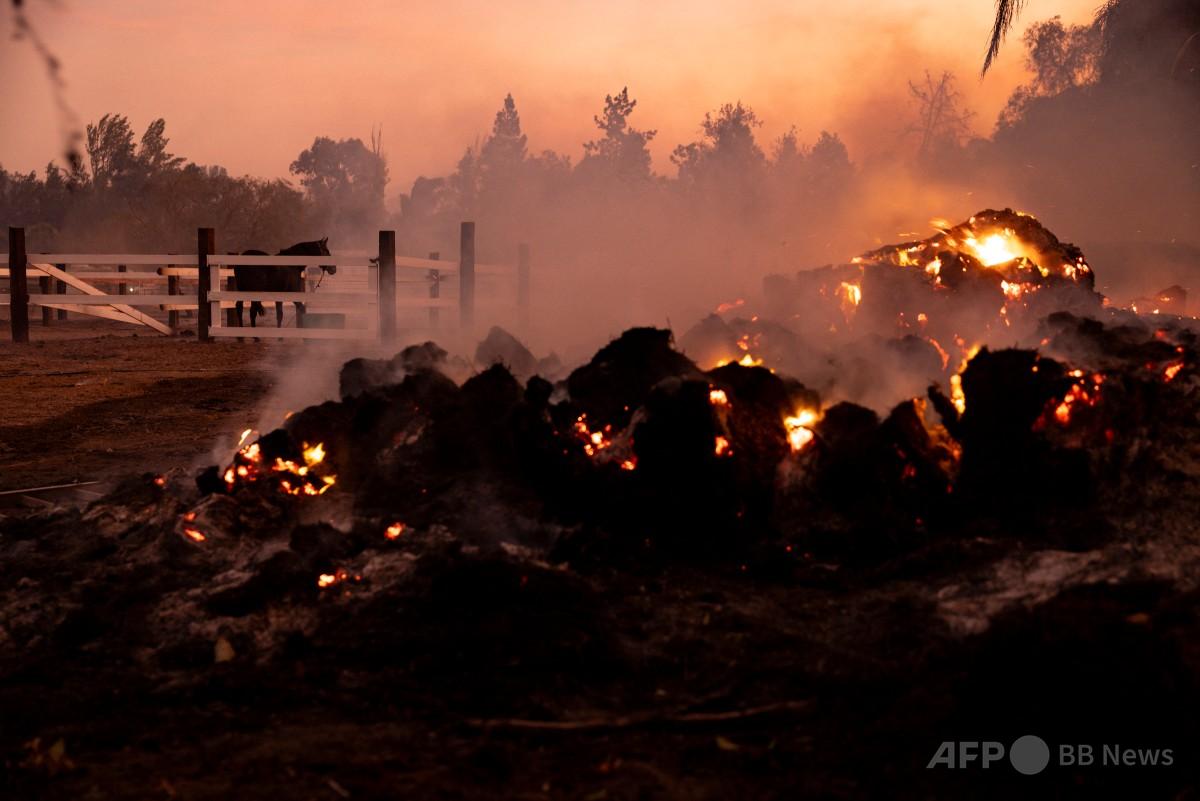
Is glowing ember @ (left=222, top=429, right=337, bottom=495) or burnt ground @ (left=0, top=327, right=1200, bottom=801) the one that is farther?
glowing ember @ (left=222, top=429, right=337, bottom=495)

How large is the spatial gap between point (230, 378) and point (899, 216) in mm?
11249

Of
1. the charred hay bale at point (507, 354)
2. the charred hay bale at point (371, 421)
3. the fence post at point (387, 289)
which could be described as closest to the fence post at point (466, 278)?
the fence post at point (387, 289)

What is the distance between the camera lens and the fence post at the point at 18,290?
17.8m

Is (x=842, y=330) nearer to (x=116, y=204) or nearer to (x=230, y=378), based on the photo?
(x=230, y=378)

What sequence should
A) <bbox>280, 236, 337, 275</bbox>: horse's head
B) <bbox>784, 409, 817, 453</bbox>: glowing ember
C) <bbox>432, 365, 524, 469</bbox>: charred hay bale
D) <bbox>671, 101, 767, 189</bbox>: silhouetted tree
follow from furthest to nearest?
1. <bbox>671, 101, 767, 189</bbox>: silhouetted tree
2. <bbox>280, 236, 337, 275</bbox>: horse's head
3. <bbox>432, 365, 524, 469</bbox>: charred hay bale
4. <bbox>784, 409, 817, 453</bbox>: glowing ember

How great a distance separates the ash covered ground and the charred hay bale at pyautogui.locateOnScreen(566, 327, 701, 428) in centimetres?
2

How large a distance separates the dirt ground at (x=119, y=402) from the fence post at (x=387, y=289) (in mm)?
1654

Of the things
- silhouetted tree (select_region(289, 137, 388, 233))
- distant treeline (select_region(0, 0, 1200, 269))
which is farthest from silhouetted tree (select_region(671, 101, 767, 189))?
silhouetted tree (select_region(289, 137, 388, 233))

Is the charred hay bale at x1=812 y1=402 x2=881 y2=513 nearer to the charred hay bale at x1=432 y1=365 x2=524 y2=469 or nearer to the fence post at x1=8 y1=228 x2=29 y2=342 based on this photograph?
the charred hay bale at x1=432 y1=365 x2=524 y2=469

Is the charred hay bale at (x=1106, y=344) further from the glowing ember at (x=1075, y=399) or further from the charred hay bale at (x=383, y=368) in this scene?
the charred hay bale at (x=383, y=368)

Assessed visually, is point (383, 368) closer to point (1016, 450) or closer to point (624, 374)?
point (624, 374)

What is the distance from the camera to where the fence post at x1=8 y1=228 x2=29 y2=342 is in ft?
58.3

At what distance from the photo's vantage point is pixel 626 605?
4.47 metres

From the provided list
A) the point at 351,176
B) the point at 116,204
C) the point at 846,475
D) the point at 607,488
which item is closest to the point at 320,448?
the point at 607,488
